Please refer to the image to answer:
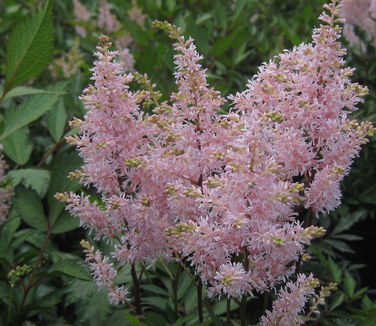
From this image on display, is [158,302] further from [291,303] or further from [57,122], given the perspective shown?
[57,122]

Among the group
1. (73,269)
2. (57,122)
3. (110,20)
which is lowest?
(73,269)

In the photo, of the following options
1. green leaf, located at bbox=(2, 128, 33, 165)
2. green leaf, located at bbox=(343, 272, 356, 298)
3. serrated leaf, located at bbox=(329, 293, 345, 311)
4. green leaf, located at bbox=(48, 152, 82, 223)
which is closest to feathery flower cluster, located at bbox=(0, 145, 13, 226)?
green leaf, located at bbox=(48, 152, 82, 223)

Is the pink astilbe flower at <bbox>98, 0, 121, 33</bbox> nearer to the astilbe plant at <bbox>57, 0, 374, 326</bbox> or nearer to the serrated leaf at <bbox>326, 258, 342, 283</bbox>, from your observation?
the serrated leaf at <bbox>326, 258, 342, 283</bbox>

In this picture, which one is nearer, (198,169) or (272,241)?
(272,241)

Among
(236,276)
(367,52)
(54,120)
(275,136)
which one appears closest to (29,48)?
(275,136)

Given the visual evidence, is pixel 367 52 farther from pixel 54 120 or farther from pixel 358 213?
pixel 54 120

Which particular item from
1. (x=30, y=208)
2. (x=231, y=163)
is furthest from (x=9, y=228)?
(x=231, y=163)
